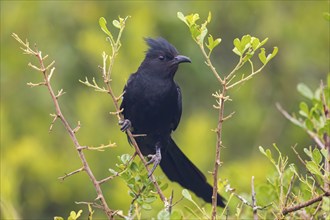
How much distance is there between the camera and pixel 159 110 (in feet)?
18.7

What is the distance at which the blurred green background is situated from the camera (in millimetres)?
8180

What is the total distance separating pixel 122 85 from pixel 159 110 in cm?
278

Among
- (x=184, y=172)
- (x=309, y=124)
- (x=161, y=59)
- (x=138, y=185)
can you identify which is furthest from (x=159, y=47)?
(x=138, y=185)

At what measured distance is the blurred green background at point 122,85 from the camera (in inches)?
322

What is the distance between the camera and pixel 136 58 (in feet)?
29.5

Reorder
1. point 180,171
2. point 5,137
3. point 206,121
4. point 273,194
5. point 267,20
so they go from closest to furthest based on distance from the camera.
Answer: point 273,194 < point 180,171 < point 5,137 < point 206,121 < point 267,20

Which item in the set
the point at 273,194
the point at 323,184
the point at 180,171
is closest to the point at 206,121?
the point at 180,171

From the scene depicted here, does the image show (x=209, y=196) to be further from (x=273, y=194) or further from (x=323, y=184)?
(x=323, y=184)

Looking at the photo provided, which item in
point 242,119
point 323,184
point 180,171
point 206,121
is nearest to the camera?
point 323,184

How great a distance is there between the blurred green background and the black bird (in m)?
1.94

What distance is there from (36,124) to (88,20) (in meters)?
1.78

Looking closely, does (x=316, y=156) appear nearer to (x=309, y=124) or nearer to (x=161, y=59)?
(x=309, y=124)

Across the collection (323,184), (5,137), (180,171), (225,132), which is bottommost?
(225,132)

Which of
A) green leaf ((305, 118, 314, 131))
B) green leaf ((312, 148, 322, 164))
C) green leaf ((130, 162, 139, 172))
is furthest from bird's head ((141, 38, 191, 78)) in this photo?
green leaf ((312, 148, 322, 164))
